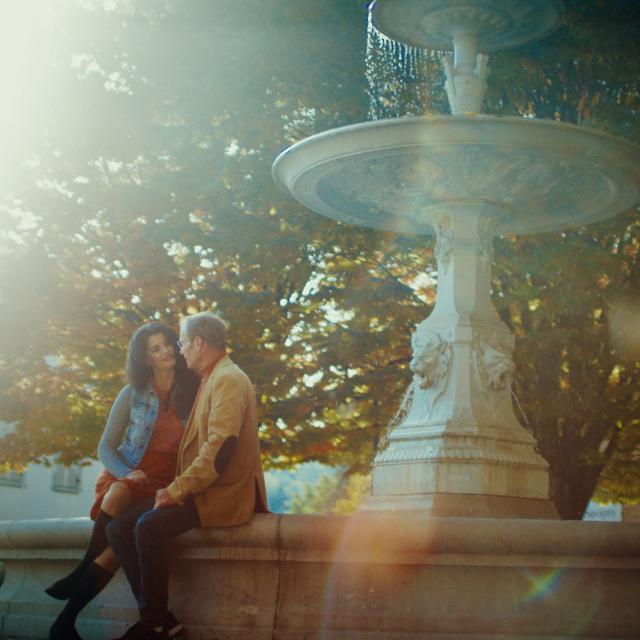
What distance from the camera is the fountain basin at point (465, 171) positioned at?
8.64m

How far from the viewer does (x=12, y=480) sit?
142 ft

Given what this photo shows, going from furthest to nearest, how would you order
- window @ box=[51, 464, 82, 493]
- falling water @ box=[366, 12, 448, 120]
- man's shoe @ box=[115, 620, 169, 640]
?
window @ box=[51, 464, 82, 493], falling water @ box=[366, 12, 448, 120], man's shoe @ box=[115, 620, 169, 640]

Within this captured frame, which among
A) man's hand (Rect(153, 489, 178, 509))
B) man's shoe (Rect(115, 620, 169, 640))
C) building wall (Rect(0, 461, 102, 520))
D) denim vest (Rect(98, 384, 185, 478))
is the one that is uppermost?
building wall (Rect(0, 461, 102, 520))

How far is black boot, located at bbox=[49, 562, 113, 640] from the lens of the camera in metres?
7.14

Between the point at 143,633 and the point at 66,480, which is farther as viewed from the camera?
the point at 66,480

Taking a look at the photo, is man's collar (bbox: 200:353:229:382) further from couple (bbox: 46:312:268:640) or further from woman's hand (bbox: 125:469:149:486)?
woman's hand (bbox: 125:469:149:486)

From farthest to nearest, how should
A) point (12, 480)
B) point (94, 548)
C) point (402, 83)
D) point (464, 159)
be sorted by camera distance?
point (12, 480) → point (402, 83) → point (464, 159) → point (94, 548)

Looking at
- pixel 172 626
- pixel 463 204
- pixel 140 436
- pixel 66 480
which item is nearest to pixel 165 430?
pixel 140 436

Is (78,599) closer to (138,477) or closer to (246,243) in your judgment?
(138,477)

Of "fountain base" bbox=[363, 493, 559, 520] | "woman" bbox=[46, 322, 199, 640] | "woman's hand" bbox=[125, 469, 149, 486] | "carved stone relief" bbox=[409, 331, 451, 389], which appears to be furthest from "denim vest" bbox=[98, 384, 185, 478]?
"carved stone relief" bbox=[409, 331, 451, 389]

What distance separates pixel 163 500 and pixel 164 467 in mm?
599

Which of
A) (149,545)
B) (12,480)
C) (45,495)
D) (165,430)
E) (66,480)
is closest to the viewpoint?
(149,545)

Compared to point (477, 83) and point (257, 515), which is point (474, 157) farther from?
point (257, 515)

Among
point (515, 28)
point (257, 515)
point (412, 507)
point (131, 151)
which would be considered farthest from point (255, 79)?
point (257, 515)
